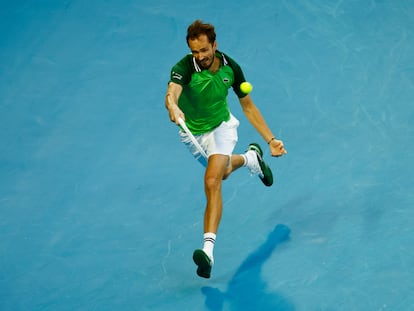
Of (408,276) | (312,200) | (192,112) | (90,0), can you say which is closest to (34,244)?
(192,112)

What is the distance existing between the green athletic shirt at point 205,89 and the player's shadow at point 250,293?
1.18m

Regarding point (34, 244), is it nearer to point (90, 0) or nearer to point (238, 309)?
point (238, 309)

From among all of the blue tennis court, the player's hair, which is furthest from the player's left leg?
the player's hair

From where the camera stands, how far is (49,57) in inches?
403

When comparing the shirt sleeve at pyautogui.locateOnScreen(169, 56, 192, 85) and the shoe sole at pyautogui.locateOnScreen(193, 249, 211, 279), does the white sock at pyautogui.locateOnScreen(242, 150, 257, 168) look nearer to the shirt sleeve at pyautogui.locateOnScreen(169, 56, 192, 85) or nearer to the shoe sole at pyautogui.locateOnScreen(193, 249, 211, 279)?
the shirt sleeve at pyautogui.locateOnScreen(169, 56, 192, 85)

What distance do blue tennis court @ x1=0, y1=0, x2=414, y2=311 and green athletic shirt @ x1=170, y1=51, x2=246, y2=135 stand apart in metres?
Answer: 0.88

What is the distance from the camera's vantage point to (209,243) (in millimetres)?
7113

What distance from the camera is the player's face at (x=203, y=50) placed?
7.13 metres

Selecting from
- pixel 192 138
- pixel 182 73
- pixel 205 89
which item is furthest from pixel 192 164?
pixel 192 138

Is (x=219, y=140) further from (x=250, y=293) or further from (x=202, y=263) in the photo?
(x=250, y=293)

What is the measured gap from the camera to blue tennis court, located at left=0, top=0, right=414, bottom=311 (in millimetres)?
7352

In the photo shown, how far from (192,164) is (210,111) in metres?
1.22

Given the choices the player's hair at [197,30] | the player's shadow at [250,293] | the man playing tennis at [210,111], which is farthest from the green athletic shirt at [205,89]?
the player's shadow at [250,293]

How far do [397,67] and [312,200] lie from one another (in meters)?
2.29
